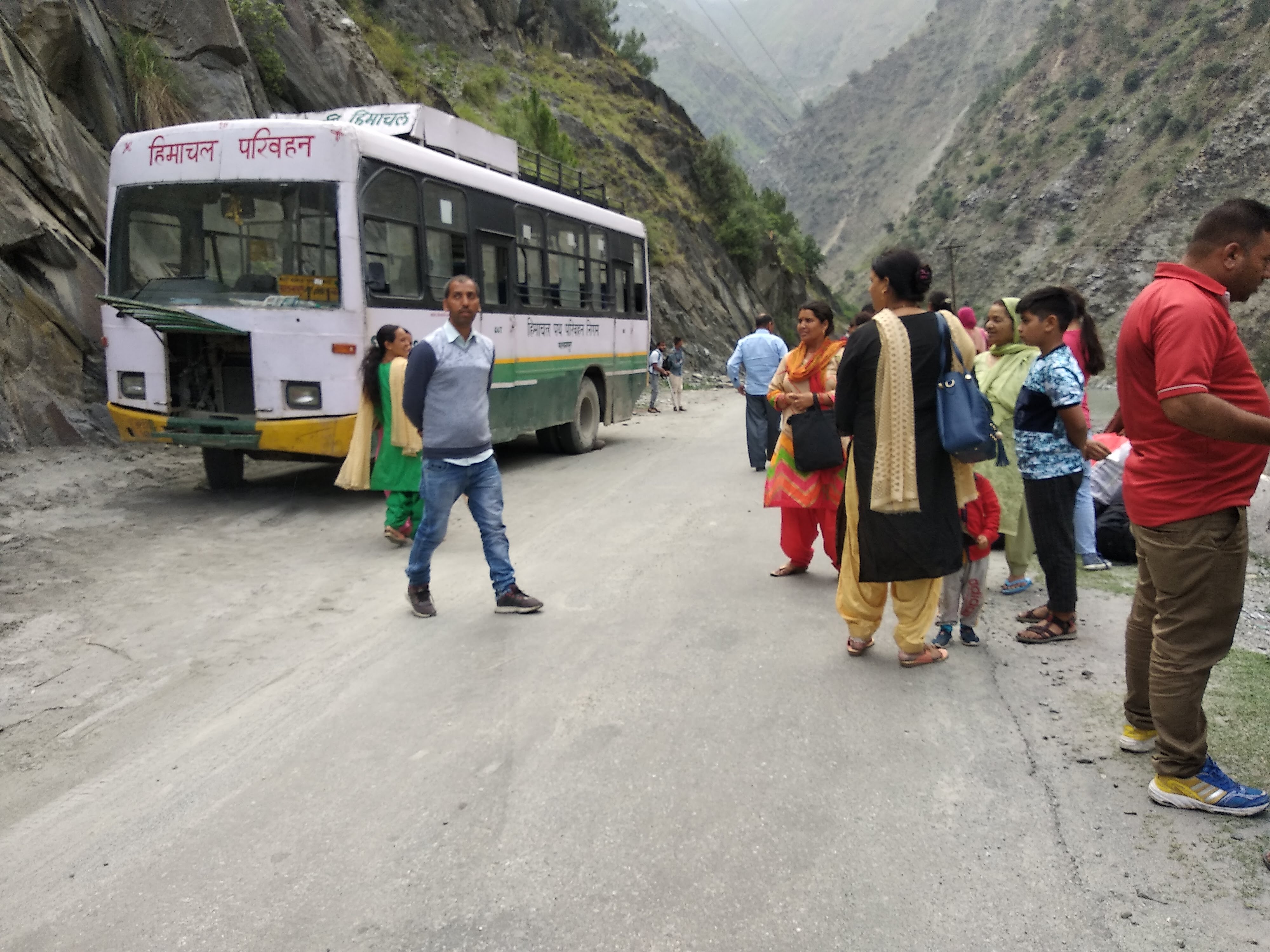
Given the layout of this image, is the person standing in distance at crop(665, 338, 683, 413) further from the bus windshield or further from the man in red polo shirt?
the man in red polo shirt

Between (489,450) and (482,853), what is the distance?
295 centimetres

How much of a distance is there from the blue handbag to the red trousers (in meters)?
1.78

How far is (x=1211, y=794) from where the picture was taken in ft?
10.4

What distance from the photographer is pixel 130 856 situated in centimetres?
299

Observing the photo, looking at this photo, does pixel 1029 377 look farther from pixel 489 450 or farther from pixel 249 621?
pixel 249 621

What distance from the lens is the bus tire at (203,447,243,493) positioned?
912 centimetres

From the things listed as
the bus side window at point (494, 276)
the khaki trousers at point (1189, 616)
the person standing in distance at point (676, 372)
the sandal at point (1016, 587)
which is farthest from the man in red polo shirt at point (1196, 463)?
the person standing in distance at point (676, 372)

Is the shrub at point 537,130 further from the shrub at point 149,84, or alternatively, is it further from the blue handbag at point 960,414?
the blue handbag at point 960,414

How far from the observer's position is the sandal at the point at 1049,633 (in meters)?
5.07

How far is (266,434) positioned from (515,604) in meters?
3.83

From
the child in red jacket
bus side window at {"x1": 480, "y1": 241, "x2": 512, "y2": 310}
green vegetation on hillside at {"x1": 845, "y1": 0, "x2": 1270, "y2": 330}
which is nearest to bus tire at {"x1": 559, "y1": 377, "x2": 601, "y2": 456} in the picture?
bus side window at {"x1": 480, "y1": 241, "x2": 512, "y2": 310}

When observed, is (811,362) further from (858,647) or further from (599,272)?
(599,272)

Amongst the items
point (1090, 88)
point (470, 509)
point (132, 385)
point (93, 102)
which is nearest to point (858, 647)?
point (470, 509)

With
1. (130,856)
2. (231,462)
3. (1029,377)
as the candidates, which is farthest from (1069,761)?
(231,462)
